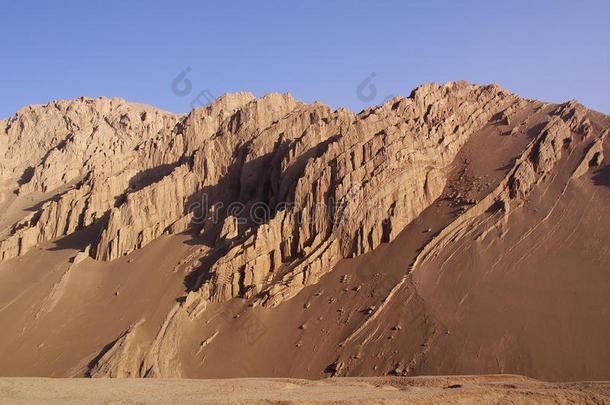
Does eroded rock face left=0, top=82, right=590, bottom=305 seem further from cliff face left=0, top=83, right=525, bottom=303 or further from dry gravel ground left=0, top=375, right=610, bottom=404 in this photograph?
dry gravel ground left=0, top=375, right=610, bottom=404

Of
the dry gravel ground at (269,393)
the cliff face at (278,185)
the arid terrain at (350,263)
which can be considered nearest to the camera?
the dry gravel ground at (269,393)

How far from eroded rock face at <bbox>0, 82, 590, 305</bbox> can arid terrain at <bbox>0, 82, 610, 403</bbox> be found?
0.10 meters

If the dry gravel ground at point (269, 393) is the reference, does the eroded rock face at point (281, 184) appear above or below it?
above

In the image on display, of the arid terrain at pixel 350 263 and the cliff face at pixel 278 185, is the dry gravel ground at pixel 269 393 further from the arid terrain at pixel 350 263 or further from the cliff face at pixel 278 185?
the cliff face at pixel 278 185

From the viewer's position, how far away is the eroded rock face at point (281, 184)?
18156 millimetres

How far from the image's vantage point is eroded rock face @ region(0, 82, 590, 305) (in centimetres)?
1816

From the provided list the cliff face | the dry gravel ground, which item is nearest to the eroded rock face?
the cliff face

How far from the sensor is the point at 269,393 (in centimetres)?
781

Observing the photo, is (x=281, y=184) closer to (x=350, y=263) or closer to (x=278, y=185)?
(x=278, y=185)

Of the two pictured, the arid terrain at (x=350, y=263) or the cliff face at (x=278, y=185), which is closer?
the arid terrain at (x=350, y=263)

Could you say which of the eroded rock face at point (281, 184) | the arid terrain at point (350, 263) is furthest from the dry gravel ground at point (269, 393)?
the eroded rock face at point (281, 184)

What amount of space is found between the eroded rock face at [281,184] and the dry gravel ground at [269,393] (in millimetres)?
8535

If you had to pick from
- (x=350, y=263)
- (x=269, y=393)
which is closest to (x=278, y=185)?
(x=350, y=263)

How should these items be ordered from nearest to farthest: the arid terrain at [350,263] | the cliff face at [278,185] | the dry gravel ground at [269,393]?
1. the dry gravel ground at [269,393]
2. the arid terrain at [350,263]
3. the cliff face at [278,185]
